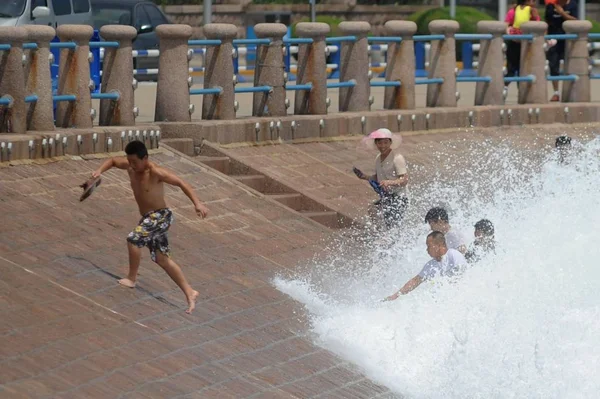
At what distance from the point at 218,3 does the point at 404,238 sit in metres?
27.1

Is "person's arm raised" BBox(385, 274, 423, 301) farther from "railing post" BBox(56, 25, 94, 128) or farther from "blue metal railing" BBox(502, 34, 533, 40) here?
"blue metal railing" BBox(502, 34, 533, 40)

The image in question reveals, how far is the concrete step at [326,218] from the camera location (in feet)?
51.5

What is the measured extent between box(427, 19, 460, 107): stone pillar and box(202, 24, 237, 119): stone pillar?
4187 mm

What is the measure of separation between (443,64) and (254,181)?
554cm

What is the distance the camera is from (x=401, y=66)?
2008 centimetres

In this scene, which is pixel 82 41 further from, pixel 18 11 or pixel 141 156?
pixel 18 11

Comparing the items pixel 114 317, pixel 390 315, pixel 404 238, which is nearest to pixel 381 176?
pixel 404 238

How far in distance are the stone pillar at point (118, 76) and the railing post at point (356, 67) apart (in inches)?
165

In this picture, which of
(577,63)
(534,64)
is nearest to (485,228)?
(534,64)

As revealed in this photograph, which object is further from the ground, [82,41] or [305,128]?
[82,41]

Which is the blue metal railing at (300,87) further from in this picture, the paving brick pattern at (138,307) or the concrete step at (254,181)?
the paving brick pattern at (138,307)

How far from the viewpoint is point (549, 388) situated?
36.9 feet

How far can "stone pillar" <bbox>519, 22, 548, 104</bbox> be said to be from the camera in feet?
72.3

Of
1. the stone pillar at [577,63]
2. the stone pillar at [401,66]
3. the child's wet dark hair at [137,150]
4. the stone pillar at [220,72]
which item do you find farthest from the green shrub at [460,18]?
the child's wet dark hair at [137,150]
